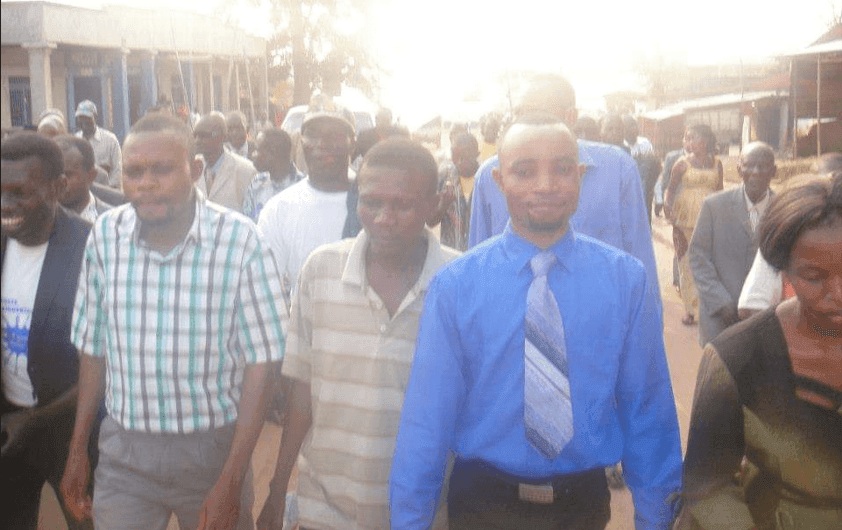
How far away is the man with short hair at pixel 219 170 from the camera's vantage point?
6977mm

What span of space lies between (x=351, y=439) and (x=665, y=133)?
35.4 meters

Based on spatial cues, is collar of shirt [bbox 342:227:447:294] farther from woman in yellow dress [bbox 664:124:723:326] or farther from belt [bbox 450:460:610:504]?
woman in yellow dress [bbox 664:124:723:326]

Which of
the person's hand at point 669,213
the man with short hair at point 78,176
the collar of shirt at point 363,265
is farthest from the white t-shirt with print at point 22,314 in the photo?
the person's hand at point 669,213

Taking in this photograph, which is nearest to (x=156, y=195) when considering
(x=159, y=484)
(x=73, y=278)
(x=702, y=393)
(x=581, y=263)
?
(x=73, y=278)

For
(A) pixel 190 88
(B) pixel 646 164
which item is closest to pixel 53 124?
(B) pixel 646 164

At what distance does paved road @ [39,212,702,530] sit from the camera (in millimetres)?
5027

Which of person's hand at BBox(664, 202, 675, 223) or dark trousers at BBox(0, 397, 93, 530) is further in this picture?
person's hand at BBox(664, 202, 675, 223)

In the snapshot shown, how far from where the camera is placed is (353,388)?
9.32ft

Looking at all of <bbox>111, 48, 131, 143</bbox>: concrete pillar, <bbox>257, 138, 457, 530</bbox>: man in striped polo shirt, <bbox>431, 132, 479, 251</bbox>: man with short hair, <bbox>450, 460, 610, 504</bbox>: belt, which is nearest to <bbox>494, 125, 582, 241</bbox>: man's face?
Result: <bbox>257, 138, 457, 530</bbox>: man in striped polo shirt

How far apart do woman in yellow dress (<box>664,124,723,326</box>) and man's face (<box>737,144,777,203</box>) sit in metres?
2.84

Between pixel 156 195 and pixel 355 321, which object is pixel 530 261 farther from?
pixel 156 195

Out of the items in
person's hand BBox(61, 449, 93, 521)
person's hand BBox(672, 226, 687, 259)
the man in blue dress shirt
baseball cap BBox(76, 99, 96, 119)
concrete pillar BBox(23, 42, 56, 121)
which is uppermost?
concrete pillar BBox(23, 42, 56, 121)

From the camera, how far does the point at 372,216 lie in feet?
9.53

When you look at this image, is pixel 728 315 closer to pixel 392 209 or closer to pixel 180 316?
pixel 392 209
